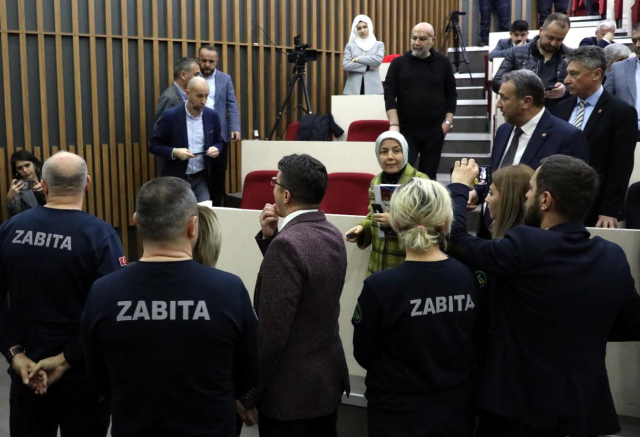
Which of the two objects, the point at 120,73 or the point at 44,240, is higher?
the point at 120,73

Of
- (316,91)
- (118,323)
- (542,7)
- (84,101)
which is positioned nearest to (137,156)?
(84,101)

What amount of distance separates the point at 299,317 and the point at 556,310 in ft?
2.24

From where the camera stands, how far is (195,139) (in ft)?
15.3

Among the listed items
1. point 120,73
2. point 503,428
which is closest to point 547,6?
point 120,73

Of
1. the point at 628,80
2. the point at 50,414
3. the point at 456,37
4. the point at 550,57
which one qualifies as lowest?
the point at 50,414

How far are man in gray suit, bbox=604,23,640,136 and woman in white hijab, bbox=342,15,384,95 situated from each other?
300 cm

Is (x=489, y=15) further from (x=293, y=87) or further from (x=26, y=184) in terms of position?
(x=26, y=184)

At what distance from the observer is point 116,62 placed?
545 centimetres

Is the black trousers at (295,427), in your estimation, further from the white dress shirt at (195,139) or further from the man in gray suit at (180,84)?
the man in gray suit at (180,84)

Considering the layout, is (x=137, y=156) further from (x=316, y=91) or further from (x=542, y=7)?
(x=542, y=7)

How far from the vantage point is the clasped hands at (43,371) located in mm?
2088

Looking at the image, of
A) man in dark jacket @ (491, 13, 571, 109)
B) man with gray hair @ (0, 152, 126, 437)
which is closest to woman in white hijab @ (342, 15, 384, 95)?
man in dark jacket @ (491, 13, 571, 109)

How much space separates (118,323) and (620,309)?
1.32 metres

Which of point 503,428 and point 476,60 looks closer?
point 503,428
